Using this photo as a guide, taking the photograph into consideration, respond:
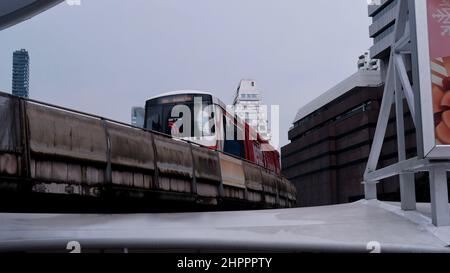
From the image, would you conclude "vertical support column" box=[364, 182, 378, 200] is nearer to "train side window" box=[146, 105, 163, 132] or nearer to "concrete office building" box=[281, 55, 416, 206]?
"train side window" box=[146, 105, 163, 132]

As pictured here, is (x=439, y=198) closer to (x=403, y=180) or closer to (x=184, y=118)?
(x=403, y=180)

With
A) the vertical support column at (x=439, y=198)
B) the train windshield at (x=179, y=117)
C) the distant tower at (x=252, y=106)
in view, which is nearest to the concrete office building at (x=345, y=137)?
the train windshield at (x=179, y=117)

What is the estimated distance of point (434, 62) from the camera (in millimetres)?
6273

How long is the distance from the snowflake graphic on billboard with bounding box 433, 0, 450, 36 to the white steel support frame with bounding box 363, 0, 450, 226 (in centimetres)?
30

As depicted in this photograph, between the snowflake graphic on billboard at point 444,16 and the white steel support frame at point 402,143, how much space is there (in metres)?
0.30

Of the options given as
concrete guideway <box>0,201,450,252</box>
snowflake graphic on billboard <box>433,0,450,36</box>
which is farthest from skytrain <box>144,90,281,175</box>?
concrete guideway <box>0,201,450,252</box>

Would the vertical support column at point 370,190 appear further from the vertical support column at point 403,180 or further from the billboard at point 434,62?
the billboard at point 434,62

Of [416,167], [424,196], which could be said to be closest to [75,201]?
[416,167]

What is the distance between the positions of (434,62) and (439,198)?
176 centimetres

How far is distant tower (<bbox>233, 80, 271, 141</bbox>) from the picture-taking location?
828 centimetres

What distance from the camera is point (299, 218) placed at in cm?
601

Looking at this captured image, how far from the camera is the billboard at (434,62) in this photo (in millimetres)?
6199
